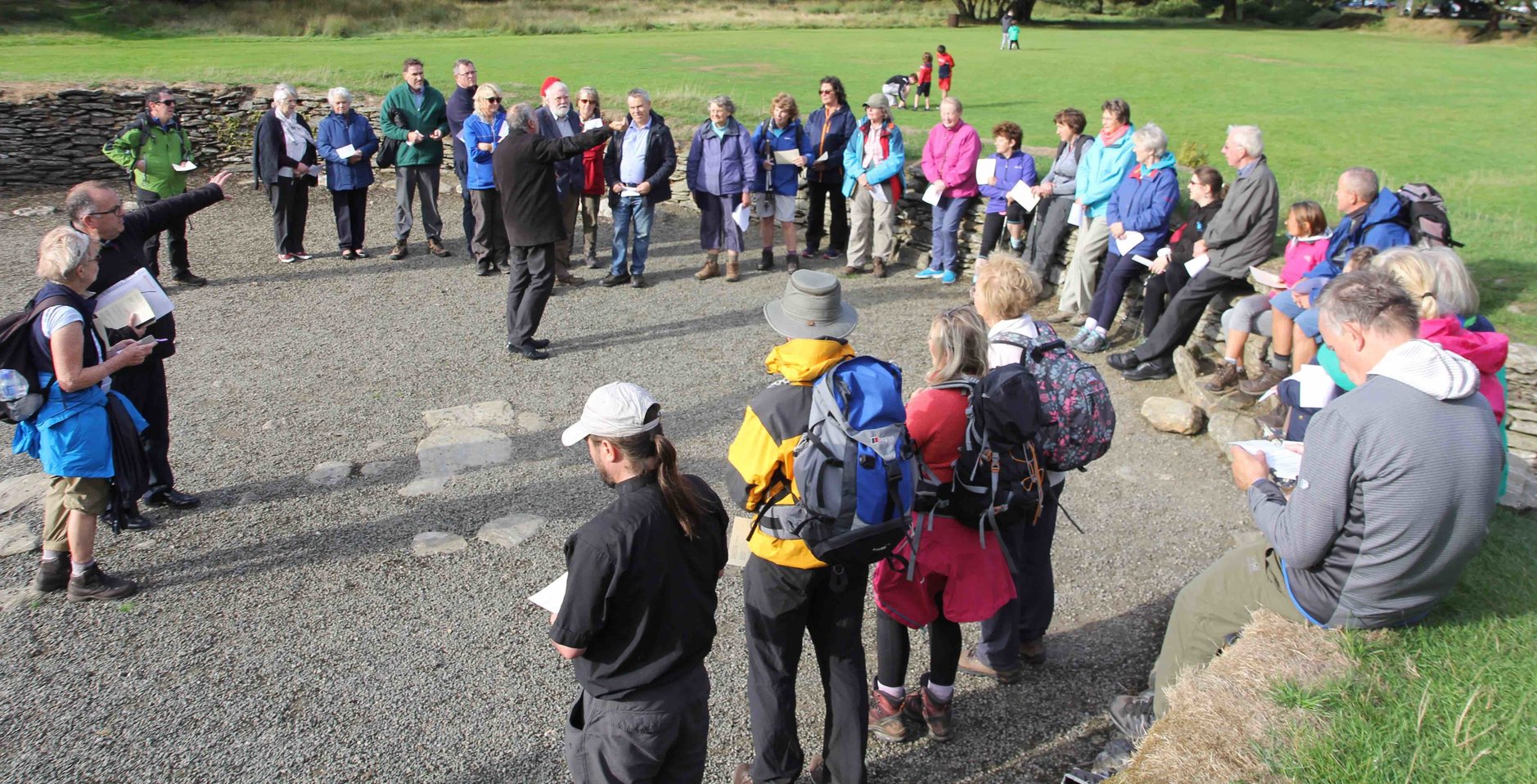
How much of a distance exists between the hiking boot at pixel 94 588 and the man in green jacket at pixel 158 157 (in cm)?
621

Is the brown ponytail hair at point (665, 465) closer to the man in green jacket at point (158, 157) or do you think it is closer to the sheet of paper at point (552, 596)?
the sheet of paper at point (552, 596)

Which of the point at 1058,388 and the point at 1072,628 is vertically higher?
the point at 1058,388

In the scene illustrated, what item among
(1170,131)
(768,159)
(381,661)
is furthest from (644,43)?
(381,661)

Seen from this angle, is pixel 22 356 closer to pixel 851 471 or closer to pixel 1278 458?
pixel 851 471

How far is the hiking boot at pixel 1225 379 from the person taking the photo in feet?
25.3

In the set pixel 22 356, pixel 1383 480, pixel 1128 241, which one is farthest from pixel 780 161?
pixel 1383 480

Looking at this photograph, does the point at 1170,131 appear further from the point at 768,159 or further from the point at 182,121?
the point at 182,121

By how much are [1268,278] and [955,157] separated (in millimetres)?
3608

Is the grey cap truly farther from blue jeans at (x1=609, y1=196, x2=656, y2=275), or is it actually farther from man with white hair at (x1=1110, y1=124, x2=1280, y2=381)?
blue jeans at (x1=609, y1=196, x2=656, y2=275)

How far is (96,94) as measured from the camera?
15.3 m

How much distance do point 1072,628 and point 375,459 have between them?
A: 4759mm

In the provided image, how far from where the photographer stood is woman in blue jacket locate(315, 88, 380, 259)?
1113cm

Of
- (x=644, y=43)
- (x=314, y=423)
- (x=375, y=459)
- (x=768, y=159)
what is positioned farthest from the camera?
(x=644, y=43)

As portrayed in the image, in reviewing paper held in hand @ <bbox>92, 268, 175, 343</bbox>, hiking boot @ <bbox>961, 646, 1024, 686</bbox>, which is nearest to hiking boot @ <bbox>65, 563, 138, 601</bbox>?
paper held in hand @ <bbox>92, 268, 175, 343</bbox>
